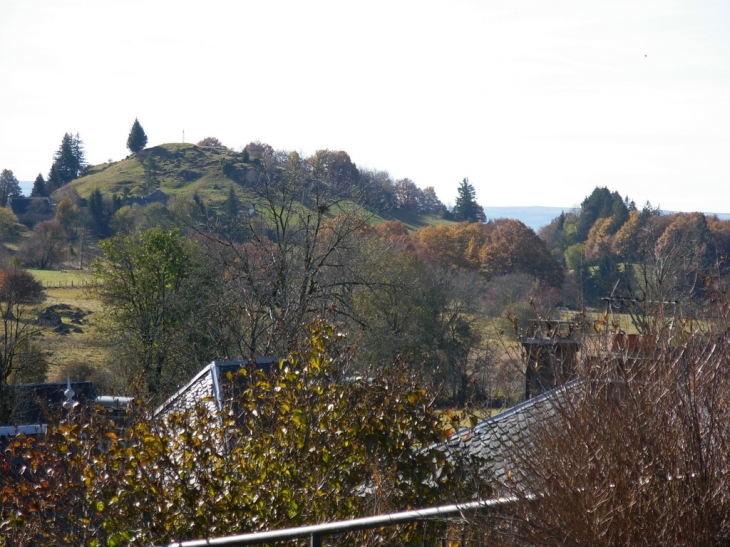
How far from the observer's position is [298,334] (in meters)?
8.17

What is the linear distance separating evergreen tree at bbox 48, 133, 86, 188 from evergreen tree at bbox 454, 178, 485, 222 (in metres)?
58.4

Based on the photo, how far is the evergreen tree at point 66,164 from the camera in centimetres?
11144

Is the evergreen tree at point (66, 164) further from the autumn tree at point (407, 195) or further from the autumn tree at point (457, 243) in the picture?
the autumn tree at point (457, 243)

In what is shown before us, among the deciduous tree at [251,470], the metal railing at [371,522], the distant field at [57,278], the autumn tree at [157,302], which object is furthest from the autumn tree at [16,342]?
the metal railing at [371,522]

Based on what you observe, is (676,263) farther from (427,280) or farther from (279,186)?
(427,280)

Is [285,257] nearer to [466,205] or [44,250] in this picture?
[44,250]

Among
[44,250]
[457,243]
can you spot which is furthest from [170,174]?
[457,243]

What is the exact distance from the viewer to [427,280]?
38156 mm

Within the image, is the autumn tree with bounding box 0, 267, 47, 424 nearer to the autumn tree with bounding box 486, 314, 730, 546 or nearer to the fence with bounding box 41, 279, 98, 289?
the fence with bounding box 41, 279, 98, 289

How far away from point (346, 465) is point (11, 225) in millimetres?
77211

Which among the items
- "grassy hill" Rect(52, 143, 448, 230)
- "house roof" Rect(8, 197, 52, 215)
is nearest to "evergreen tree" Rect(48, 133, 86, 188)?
"grassy hill" Rect(52, 143, 448, 230)

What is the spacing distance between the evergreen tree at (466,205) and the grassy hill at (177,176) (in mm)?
→ 3996

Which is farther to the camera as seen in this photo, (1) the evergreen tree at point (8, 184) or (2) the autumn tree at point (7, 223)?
(1) the evergreen tree at point (8, 184)

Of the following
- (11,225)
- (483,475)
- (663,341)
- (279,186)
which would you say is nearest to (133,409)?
(483,475)
